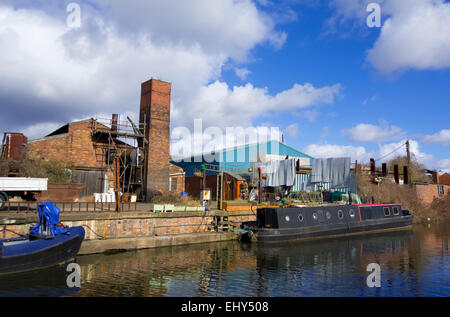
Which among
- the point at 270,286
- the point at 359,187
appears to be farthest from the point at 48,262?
the point at 359,187

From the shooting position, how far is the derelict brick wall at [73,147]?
81.6ft

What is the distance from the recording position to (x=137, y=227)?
1730 cm

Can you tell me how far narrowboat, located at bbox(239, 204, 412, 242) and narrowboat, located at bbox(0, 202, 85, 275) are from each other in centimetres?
1025

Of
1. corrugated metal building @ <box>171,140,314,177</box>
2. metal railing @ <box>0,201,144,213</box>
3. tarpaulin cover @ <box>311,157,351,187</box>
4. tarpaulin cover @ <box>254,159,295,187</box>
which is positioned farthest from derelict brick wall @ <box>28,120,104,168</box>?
tarpaulin cover @ <box>311,157,351,187</box>

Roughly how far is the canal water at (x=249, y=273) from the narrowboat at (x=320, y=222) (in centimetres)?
104

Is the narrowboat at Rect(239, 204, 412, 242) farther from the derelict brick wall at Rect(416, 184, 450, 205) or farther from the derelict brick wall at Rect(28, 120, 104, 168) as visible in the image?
the derelict brick wall at Rect(416, 184, 450, 205)

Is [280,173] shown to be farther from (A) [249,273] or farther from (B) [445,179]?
(B) [445,179]

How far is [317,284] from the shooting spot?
36.9 ft

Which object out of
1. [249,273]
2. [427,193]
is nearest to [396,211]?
[427,193]

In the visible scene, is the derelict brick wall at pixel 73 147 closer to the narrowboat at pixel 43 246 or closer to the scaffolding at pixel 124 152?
the scaffolding at pixel 124 152

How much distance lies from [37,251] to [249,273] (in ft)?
26.2

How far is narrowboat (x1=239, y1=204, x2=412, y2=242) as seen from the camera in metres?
19.8

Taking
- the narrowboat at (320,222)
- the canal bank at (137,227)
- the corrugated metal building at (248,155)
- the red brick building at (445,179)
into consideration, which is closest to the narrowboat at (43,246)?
the canal bank at (137,227)
